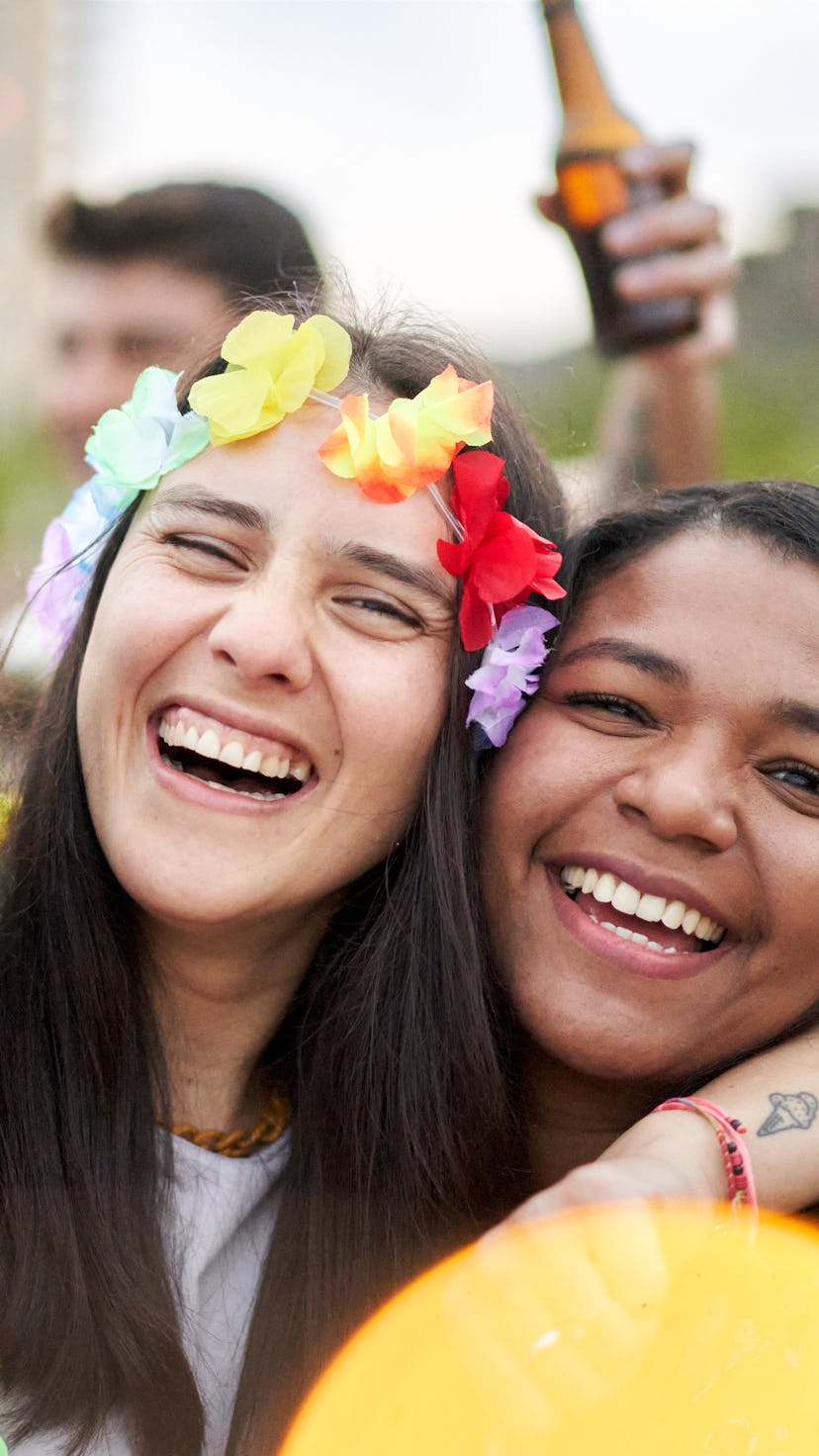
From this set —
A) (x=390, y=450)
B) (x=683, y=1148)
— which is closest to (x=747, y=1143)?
(x=683, y=1148)

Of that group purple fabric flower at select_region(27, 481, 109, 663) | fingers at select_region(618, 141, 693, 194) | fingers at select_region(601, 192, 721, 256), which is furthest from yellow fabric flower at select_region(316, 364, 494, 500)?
fingers at select_region(618, 141, 693, 194)

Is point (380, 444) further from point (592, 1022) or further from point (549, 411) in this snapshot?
point (549, 411)

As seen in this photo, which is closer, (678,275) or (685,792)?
(685,792)

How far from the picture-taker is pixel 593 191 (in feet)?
15.3

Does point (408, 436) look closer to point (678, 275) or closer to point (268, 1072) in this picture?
point (268, 1072)

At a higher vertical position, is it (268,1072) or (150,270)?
(150,270)

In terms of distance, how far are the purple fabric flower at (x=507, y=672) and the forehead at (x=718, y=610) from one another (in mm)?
146

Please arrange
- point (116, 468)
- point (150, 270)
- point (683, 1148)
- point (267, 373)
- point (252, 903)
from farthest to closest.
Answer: point (150, 270)
point (116, 468)
point (267, 373)
point (252, 903)
point (683, 1148)

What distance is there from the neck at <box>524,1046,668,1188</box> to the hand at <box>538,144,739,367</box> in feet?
9.11

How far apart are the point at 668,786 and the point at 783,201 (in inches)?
321

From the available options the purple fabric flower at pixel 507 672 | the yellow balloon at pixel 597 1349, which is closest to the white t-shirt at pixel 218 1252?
the yellow balloon at pixel 597 1349

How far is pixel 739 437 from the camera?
9.27 metres

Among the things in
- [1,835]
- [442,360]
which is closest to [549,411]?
[442,360]

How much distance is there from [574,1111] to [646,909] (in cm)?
50
